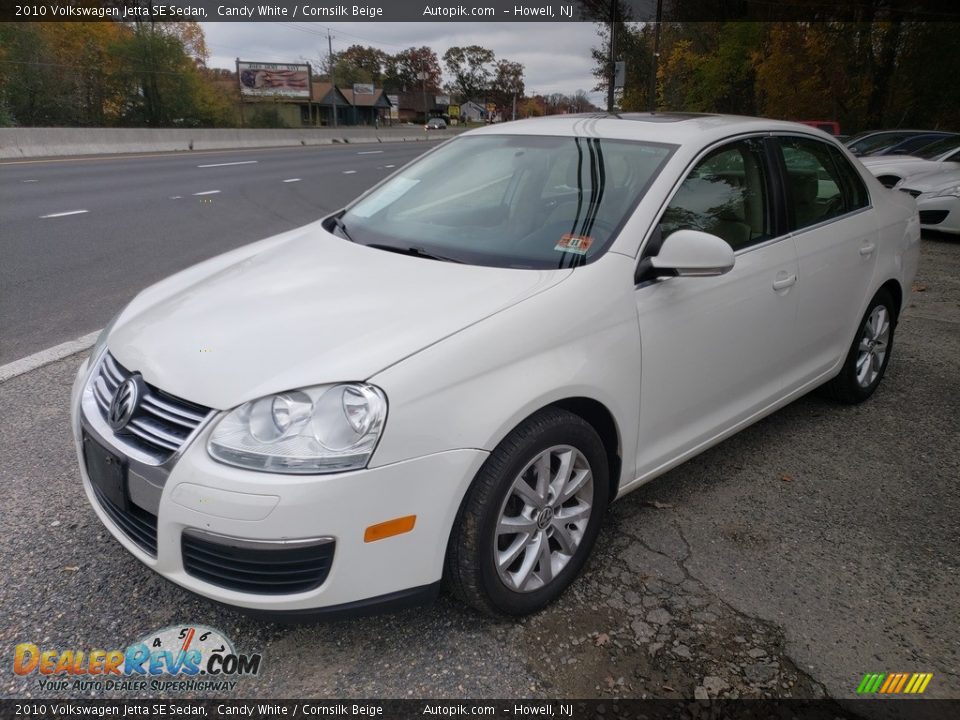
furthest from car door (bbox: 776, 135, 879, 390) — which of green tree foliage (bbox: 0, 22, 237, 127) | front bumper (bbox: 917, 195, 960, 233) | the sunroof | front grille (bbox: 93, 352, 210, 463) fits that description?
green tree foliage (bbox: 0, 22, 237, 127)

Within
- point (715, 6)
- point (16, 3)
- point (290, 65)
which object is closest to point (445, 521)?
→ point (715, 6)

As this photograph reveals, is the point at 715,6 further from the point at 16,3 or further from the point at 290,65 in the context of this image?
the point at 290,65

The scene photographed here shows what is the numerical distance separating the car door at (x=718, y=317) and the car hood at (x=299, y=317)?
1.65ft

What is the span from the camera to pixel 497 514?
2.25 meters

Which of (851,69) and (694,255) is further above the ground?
(851,69)

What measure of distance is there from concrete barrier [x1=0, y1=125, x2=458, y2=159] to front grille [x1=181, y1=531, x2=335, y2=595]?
2084 cm

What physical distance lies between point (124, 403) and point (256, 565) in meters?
0.69

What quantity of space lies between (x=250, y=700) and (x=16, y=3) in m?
46.5

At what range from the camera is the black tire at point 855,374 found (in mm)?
4094

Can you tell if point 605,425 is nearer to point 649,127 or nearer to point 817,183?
point 649,127

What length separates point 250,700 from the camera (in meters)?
2.14

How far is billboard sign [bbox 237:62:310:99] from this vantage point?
225 feet

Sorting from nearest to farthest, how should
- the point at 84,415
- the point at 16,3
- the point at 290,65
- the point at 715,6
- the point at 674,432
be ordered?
1. the point at 84,415
2. the point at 674,432
3. the point at 715,6
4. the point at 16,3
5. the point at 290,65

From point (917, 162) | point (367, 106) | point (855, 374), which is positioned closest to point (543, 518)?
point (855, 374)
